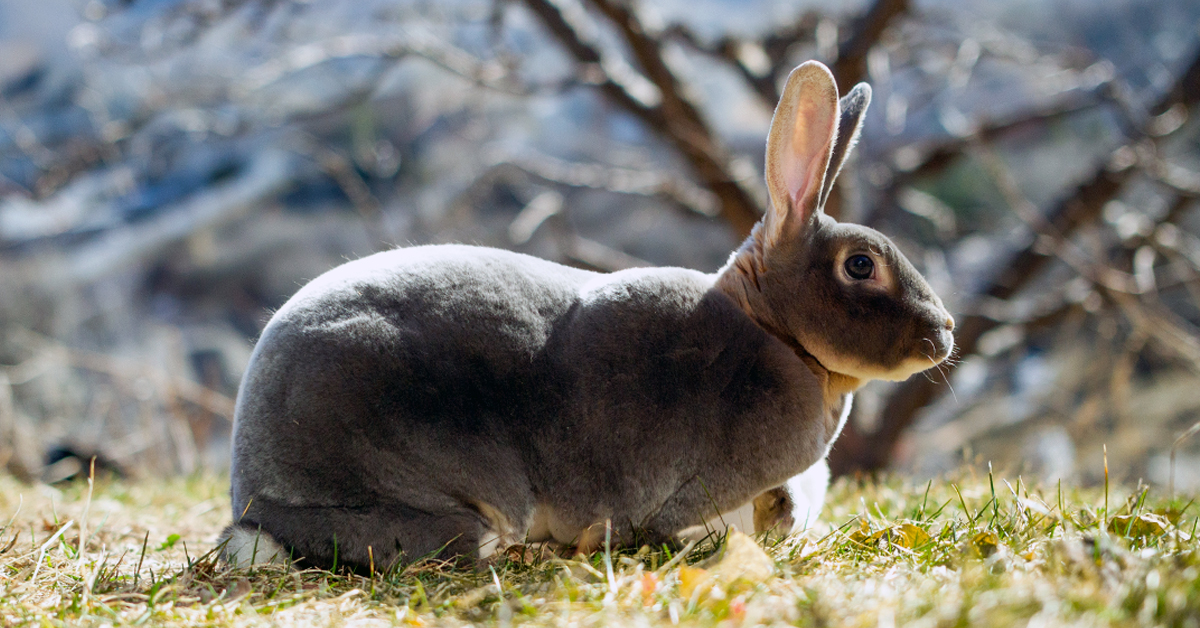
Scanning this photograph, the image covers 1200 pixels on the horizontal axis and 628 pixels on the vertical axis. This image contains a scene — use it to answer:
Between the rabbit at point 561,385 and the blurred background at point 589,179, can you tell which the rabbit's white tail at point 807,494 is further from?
the blurred background at point 589,179

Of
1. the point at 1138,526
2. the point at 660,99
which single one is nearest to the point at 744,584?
the point at 1138,526

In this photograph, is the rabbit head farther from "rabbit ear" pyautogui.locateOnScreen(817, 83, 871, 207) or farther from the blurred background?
the blurred background

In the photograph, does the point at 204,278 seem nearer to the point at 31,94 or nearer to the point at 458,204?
the point at 31,94

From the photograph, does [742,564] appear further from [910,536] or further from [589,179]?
[589,179]

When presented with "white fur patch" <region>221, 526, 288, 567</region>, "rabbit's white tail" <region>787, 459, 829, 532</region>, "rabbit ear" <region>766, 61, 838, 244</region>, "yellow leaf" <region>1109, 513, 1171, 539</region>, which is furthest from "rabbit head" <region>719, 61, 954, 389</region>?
"white fur patch" <region>221, 526, 288, 567</region>

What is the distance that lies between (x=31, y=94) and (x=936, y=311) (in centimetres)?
1374

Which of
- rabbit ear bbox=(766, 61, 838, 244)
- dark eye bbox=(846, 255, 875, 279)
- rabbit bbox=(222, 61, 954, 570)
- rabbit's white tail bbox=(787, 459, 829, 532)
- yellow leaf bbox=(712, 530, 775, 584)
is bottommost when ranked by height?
rabbit's white tail bbox=(787, 459, 829, 532)

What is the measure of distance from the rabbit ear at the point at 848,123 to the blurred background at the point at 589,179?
2558 millimetres

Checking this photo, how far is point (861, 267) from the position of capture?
2.29 m

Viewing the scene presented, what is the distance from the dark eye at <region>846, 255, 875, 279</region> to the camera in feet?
7.49

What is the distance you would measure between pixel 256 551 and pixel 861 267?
1.63 meters

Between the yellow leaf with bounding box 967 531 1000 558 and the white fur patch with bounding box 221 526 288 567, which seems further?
the white fur patch with bounding box 221 526 288 567

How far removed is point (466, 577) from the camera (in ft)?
6.56

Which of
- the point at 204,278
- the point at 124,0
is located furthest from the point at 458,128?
the point at 124,0
